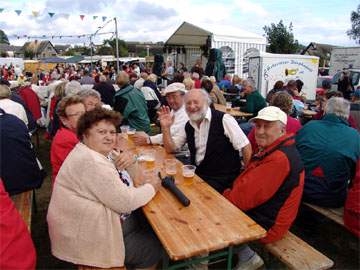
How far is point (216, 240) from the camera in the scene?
1.61 metres

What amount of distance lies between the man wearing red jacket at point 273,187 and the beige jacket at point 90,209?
0.80 m

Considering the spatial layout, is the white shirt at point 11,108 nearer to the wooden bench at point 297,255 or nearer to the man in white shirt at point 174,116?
the man in white shirt at point 174,116

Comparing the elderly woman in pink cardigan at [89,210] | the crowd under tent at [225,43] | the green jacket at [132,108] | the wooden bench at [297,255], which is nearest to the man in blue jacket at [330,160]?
the wooden bench at [297,255]

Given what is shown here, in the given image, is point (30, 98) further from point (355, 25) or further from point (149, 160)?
point (355, 25)

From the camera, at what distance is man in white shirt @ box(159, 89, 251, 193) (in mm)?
2785

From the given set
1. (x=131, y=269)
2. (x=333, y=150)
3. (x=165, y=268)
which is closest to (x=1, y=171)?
(x=131, y=269)

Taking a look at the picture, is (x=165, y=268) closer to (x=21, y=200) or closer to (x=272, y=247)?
(x=272, y=247)

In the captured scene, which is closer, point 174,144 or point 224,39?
point 174,144

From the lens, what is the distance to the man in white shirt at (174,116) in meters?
3.42

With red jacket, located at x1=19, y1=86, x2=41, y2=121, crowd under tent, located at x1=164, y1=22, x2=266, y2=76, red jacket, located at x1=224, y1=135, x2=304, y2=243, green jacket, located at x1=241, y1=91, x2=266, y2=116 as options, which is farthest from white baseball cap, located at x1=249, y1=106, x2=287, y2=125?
crowd under tent, located at x1=164, y1=22, x2=266, y2=76

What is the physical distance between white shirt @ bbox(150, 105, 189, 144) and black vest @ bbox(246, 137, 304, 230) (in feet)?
4.42

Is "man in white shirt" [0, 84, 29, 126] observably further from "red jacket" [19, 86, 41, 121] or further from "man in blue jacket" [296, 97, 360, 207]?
"man in blue jacket" [296, 97, 360, 207]

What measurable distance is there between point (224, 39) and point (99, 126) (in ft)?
36.1

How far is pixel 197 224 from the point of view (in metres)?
1.75
